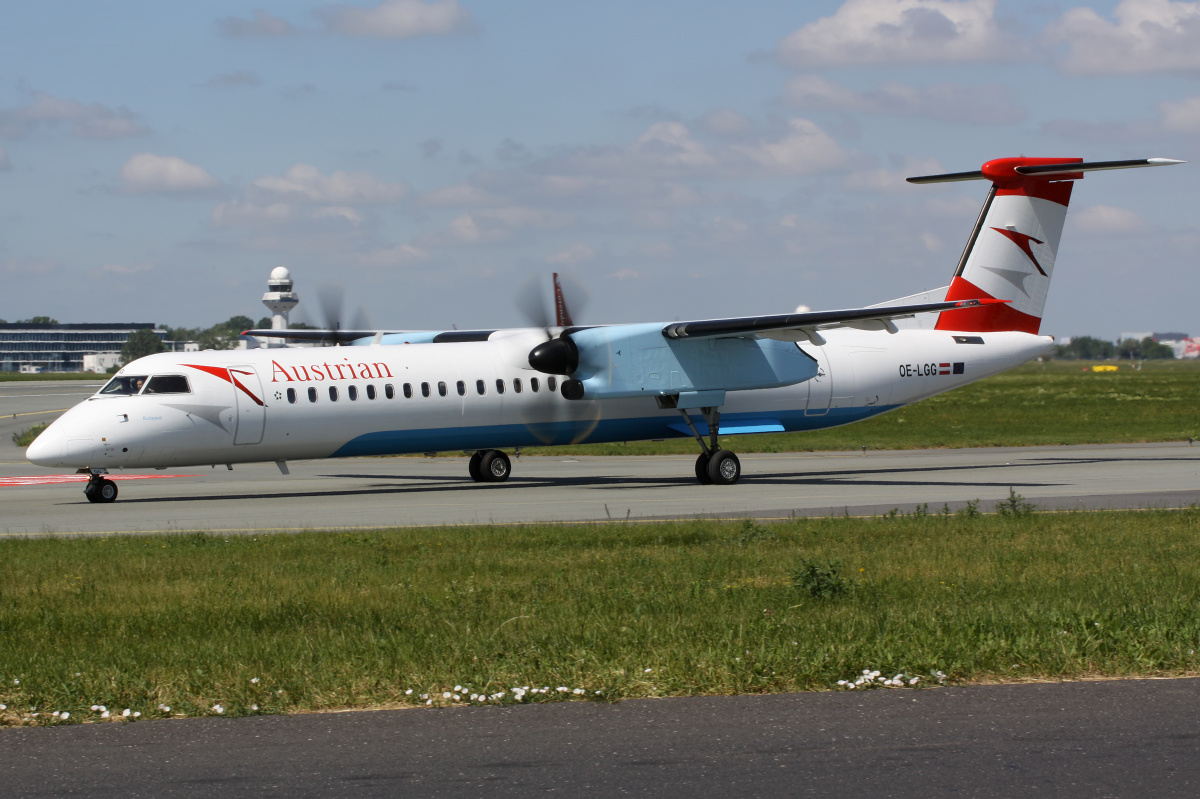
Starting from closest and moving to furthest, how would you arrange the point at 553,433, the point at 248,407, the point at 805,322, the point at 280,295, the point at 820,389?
the point at 248,407, the point at 805,322, the point at 553,433, the point at 820,389, the point at 280,295

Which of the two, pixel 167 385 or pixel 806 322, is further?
pixel 806 322

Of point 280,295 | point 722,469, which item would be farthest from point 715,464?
point 280,295

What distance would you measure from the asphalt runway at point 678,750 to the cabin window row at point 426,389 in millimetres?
17726

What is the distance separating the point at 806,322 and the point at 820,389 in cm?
412

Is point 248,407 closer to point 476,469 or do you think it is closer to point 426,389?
point 426,389

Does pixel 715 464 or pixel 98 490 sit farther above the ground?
pixel 98 490

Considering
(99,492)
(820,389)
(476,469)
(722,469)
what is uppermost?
(820,389)

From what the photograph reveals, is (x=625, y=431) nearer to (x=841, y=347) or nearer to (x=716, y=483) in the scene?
(x=716, y=483)

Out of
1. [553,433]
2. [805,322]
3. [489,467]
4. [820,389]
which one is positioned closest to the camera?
[805,322]

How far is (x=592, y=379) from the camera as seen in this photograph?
27.3 m

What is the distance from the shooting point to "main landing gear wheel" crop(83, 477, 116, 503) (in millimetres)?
24109

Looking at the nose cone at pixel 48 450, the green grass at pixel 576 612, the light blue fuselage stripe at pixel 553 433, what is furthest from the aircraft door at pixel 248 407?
the green grass at pixel 576 612

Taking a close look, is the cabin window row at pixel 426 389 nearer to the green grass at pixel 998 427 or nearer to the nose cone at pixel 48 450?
the nose cone at pixel 48 450

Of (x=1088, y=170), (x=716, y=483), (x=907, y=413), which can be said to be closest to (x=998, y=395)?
(x=907, y=413)
